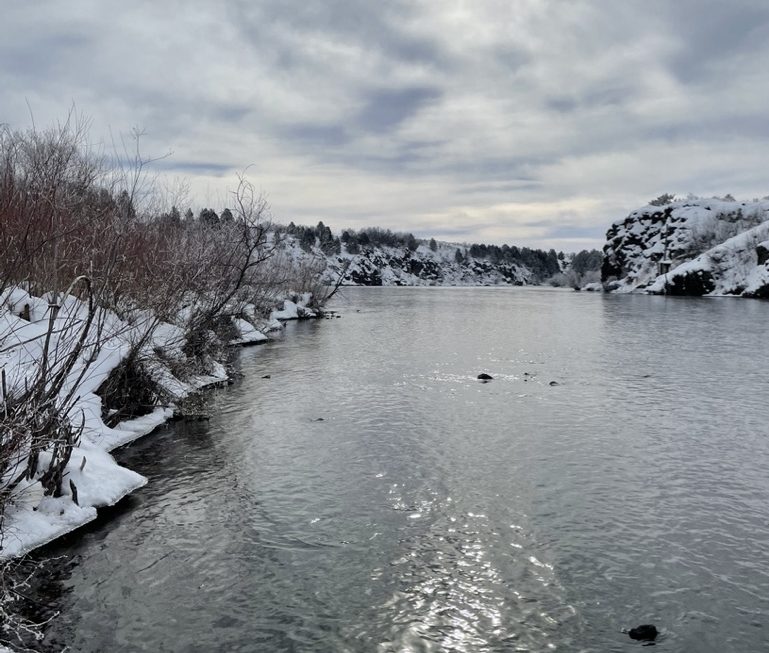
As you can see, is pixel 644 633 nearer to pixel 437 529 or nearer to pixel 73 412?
pixel 437 529

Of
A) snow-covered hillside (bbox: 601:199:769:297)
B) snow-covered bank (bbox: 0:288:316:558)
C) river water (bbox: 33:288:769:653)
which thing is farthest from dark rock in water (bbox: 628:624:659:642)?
snow-covered hillside (bbox: 601:199:769:297)

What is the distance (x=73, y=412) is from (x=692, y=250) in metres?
136

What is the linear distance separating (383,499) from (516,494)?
2.49 meters

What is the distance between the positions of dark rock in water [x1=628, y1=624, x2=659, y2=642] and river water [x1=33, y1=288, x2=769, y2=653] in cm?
12

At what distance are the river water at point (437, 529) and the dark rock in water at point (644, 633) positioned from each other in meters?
0.12

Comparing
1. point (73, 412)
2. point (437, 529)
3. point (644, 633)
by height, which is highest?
point (73, 412)

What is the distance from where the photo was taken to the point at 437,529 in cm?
1009

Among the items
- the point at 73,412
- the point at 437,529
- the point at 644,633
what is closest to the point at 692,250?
the point at 437,529

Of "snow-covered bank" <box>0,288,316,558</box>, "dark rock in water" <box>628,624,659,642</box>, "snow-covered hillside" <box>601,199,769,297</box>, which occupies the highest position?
"snow-covered hillside" <box>601,199,769,297</box>

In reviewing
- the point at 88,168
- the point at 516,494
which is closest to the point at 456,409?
the point at 516,494

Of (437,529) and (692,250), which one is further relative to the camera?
(692,250)

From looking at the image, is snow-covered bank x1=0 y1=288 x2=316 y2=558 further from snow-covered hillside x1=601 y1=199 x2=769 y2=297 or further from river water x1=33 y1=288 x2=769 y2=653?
snow-covered hillside x1=601 y1=199 x2=769 y2=297

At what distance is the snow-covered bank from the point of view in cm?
894

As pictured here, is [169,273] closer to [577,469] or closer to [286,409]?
[286,409]
